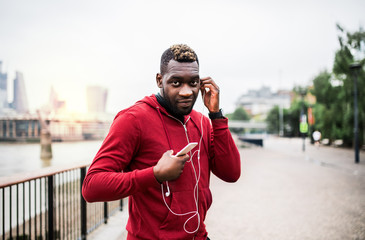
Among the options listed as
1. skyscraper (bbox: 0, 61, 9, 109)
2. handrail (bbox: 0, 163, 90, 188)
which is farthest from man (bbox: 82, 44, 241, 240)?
skyscraper (bbox: 0, 61, 9, 109)

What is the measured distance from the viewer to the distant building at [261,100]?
13325cm

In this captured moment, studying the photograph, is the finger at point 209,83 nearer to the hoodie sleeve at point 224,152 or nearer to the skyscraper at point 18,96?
the hoodie sleeve at point 224,152

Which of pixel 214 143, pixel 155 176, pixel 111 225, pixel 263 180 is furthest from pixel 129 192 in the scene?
pixel 263 180

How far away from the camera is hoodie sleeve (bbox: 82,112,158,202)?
114 centimetres

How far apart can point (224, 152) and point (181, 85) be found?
0.47m

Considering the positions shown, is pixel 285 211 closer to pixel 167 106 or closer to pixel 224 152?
pixel 224 152

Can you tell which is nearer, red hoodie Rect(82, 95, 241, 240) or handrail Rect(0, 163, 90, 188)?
red hoodie Rect(82, 95, 241, 240)

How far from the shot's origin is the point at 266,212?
5.63m

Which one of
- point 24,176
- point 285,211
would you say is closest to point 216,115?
point 24,176

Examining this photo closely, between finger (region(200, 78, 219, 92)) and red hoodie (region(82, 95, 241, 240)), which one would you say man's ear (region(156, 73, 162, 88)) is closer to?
red hoodie (region(82, 95, 241, 240))

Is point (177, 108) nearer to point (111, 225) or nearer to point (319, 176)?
point (111, 225)

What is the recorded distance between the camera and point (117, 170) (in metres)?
1.24

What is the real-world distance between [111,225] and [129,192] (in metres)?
4.16

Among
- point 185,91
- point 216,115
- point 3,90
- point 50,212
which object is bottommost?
point 50,212
